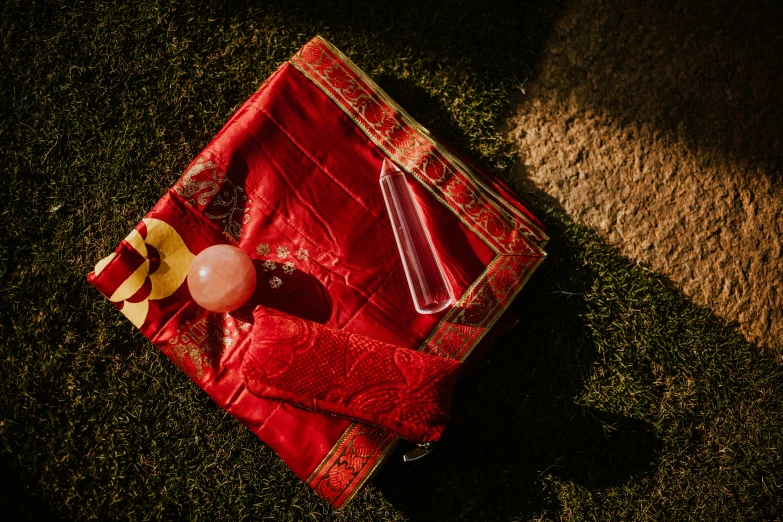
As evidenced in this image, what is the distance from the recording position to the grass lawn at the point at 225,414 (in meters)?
2.15

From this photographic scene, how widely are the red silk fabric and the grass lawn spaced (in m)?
0.37

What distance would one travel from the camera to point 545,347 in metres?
2.21

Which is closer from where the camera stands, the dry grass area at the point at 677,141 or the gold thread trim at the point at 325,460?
the gold thread trim at the point at 325,460

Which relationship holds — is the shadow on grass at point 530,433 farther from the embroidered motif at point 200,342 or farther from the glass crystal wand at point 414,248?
the embroidered motif at point 200,342

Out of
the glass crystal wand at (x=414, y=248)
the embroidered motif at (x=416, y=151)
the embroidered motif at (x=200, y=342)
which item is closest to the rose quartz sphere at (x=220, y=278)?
the embroidered motif at (x=200, y=342)

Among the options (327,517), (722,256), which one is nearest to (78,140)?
(327,517)

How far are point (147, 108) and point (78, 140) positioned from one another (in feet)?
1.18

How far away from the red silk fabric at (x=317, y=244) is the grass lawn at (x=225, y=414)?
1.21 ft

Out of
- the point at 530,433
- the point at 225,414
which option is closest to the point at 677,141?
the point at 530,433

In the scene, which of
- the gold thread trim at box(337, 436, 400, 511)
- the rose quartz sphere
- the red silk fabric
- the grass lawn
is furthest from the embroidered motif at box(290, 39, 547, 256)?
the gold thread trim at box(337, 436, 400, 511)

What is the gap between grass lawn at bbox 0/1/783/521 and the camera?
7.04ft

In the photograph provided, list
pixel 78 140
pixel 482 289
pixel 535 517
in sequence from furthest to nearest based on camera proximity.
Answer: pixel 78 140 < pixel 535 517 < pixel 482 289

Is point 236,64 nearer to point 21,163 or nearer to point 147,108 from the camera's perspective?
point 147,108

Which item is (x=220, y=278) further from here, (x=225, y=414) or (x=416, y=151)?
(x=416, y=151)
